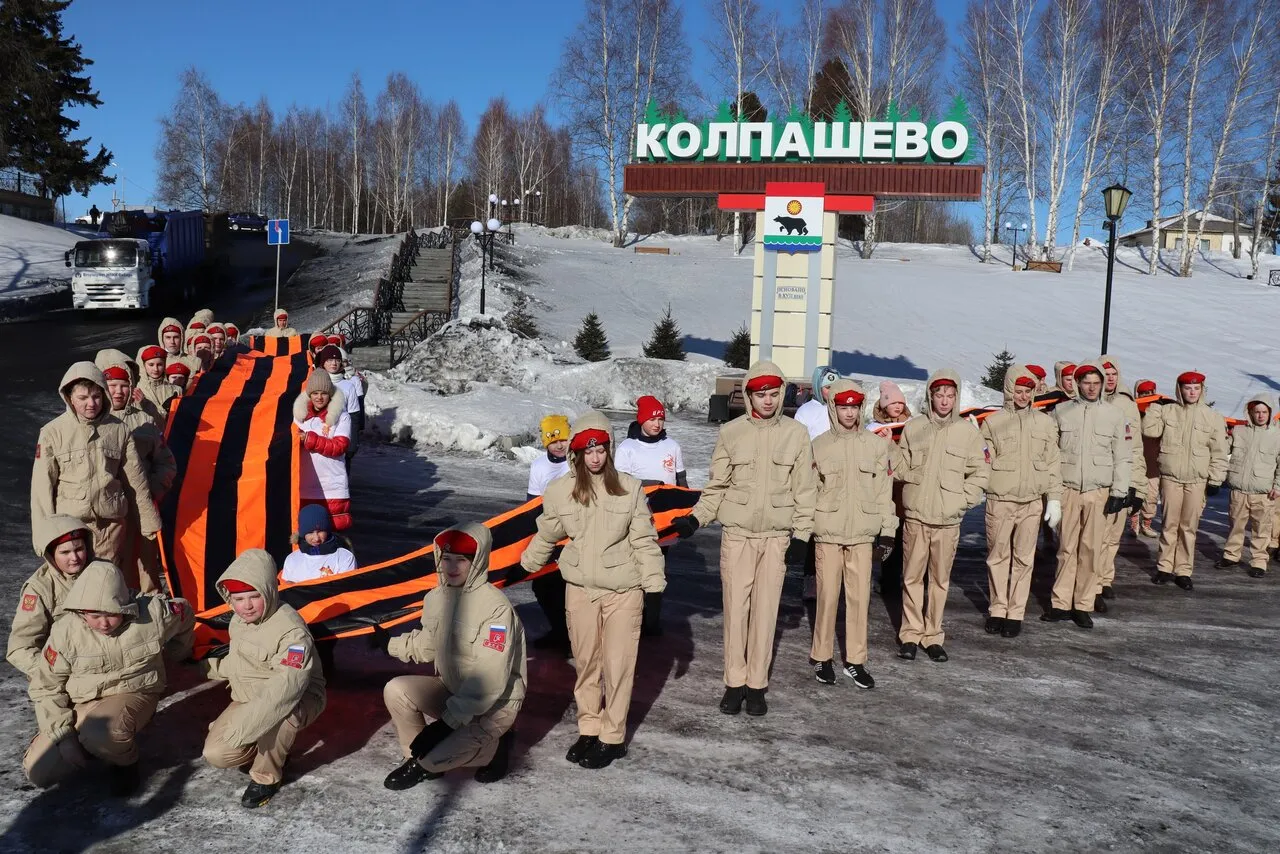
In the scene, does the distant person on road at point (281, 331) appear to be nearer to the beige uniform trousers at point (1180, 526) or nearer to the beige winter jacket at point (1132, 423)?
the beige winter jacket at point (1132, 423)

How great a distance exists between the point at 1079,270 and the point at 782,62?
1628 cm

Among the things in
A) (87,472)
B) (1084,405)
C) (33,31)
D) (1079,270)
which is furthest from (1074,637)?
(33,31)

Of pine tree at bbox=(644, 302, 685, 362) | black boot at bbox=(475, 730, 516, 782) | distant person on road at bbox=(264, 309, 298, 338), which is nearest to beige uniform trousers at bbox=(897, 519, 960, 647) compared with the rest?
black boot at bbox=(475, 730, 516, 782)

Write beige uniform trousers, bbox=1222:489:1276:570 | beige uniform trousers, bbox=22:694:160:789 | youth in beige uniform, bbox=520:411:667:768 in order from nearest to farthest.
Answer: beige uniform trousers, bbox=22:694:160:789 < youth in beige uniform, bbox=520:411:667:768 < beige uniform trousers, bbox=1222:489:1276:570

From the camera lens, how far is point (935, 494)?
6461 mm

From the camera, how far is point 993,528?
7.17m

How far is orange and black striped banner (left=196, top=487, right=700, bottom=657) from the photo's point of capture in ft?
17.1

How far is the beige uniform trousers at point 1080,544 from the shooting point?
7.54 meters

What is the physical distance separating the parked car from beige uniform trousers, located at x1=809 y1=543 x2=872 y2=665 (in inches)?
Answer: 2113

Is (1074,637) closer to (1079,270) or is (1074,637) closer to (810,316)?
(810,316)

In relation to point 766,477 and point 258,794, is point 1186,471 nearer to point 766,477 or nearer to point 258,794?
point 766,477

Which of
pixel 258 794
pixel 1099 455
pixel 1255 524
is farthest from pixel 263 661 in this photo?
pixel 1255 524

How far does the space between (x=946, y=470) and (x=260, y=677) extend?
13.8ft

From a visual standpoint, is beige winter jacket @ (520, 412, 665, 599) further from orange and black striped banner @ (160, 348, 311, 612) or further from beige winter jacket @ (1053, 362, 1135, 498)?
beige winter jacket @ (1053, 362, 1135, 498)
